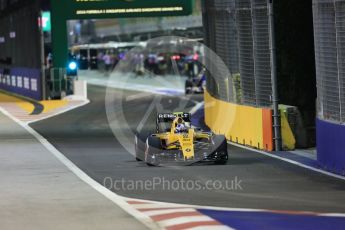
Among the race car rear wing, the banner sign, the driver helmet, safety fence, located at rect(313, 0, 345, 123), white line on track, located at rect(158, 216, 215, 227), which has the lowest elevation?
white line on track, located at rect(158, 216, 215, 227)

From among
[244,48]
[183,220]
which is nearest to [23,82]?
[244,48]

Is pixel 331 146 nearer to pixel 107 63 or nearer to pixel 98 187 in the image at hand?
pixel 98 187

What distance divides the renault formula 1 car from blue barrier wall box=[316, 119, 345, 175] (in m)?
1.85

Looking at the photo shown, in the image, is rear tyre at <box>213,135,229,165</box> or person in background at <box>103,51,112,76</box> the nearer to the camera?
rear tyre at <box>213,135,229,165</box>

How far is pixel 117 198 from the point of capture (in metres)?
13.5

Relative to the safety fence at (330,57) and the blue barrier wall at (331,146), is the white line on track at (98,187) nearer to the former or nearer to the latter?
the blue barrier wall at (331,146)

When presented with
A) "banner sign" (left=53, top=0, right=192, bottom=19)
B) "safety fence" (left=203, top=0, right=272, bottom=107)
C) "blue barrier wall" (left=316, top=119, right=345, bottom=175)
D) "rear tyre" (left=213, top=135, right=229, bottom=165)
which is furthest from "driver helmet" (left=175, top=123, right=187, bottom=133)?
"banner sign" (left=53, top=0, right=192, bottom=19)

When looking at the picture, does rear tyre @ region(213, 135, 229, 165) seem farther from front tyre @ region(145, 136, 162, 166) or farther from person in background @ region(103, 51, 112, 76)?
person in background @ region(103, 51, 112, 76)

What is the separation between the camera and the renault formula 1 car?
1758 cm

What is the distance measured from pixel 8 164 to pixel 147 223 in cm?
817

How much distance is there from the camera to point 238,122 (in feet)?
76.2

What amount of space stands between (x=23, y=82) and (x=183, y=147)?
105 ft

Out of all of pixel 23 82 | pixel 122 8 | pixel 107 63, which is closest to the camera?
pixel 122 8

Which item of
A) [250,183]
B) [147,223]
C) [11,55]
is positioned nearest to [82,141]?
[250,183]
